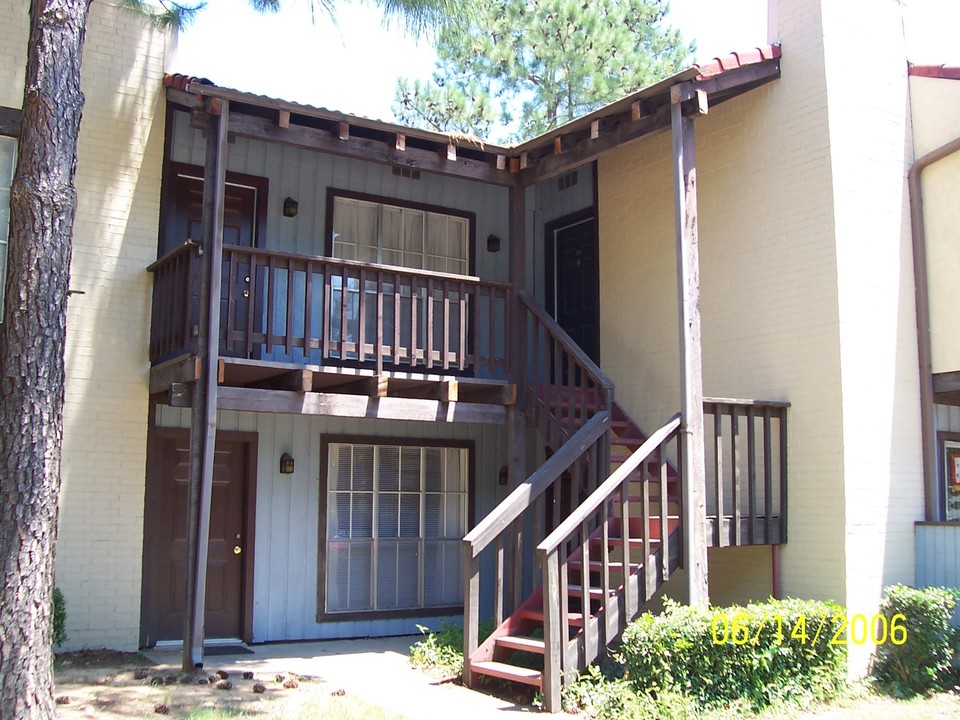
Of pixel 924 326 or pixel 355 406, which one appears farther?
pixel 924 326

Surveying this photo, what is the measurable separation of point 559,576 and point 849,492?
108 inches

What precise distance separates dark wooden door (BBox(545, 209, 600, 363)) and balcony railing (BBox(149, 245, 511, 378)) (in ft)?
4.47

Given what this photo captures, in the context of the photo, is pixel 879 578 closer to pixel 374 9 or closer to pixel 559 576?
pixel 559 576

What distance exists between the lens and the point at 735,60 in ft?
28.8

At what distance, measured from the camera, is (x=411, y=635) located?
1082 cm

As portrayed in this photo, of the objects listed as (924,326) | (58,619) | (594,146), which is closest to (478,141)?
(594,146)

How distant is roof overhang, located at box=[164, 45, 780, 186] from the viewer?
27.6ft

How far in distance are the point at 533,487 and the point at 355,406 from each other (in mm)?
1825

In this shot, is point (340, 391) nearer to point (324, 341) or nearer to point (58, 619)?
point (324, 341)

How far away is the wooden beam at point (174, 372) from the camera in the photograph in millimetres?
8242

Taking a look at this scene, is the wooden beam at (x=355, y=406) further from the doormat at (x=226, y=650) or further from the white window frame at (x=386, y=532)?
the doormat at (x=226, y=650)

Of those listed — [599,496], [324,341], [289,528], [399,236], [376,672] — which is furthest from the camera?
[399,236]

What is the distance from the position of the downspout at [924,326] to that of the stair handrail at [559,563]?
264 cm

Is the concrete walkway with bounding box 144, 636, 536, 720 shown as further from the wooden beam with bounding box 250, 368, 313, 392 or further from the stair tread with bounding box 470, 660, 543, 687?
the wooden beam with bounding box 250, 368, 313, 392
